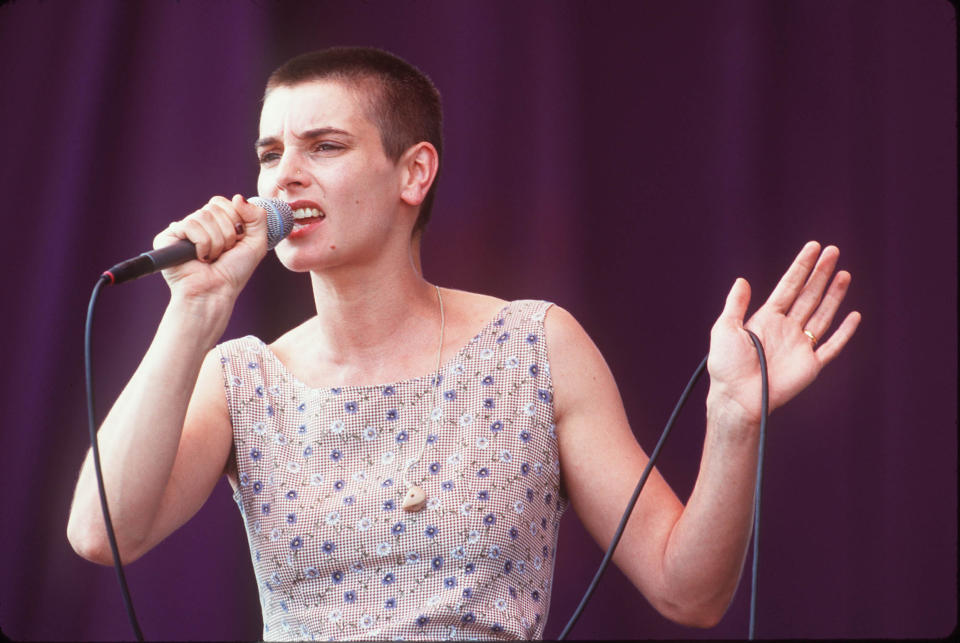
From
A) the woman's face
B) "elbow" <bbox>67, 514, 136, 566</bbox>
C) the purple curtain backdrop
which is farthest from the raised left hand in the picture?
"elbow" <bbox>67, 514, 136, 566</bbox>

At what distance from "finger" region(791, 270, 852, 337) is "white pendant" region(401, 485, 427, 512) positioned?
23.0 inches

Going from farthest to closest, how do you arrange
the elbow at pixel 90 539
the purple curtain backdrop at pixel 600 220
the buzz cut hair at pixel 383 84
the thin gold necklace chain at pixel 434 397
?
the purple curtain backdrop at pixel 600 220
the buzz cut hair at pixel 383 84
the thin gold necklace chain at pixel 434 397
the elbow at pixel 90 539

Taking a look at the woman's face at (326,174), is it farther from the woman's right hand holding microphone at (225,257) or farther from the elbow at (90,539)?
the elbow at (90,539)

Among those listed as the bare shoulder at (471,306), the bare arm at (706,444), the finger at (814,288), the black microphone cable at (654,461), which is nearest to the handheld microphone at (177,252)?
the bare shoulder at (471,306)

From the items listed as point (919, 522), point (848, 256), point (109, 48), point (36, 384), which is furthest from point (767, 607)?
point (109, 48)

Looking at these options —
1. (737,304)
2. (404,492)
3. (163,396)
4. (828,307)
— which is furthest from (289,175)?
(828,307)

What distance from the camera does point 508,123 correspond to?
7.37ft

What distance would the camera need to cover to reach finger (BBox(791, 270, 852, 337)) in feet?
4.59

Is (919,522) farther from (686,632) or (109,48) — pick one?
(109,48)

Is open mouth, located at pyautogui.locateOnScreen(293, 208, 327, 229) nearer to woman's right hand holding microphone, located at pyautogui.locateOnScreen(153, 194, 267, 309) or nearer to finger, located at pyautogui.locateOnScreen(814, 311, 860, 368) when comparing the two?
woman's right hand holding microphone, located at pyautogui.locateOnScreen(153, 194, 267, 309)

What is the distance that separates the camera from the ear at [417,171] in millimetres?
1737

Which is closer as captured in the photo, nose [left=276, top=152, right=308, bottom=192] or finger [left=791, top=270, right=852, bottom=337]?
finger [left=791, top=270, right=852, bottom=337]

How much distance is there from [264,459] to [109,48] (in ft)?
3.49

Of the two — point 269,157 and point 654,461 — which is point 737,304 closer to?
point 654,461
